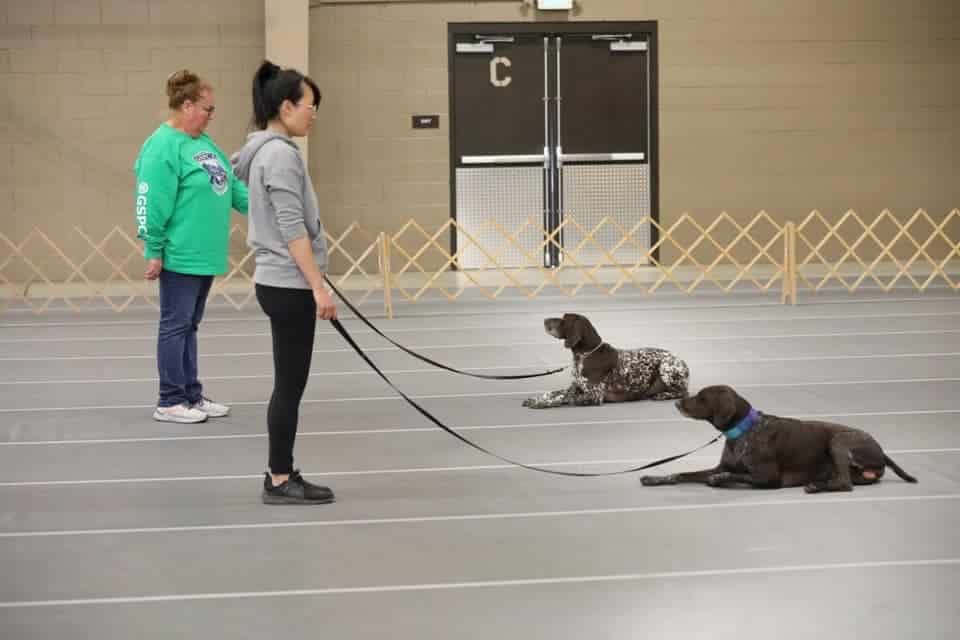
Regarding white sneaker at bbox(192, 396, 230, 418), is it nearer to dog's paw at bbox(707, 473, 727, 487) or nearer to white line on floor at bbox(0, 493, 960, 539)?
white line on floor at bbox(0, 493, 960, 539)

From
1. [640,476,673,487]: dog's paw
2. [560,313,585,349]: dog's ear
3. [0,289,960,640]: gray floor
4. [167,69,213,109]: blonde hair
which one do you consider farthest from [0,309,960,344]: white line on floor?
[640,476,673,487]: dog's paw

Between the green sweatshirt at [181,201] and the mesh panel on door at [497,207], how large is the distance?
8532mm

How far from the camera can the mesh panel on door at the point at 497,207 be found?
15.0 m

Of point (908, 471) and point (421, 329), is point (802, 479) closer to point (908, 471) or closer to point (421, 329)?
point (908, 471)

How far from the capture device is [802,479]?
493 centimetres

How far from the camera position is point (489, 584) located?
153 inches

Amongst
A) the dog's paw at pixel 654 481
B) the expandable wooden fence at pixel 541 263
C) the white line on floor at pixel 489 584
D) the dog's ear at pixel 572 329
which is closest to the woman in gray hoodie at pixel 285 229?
the white line on floor at pixel 489 584

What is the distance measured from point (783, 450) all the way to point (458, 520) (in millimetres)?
1105

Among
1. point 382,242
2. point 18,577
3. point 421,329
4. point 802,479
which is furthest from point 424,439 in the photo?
point 382,242

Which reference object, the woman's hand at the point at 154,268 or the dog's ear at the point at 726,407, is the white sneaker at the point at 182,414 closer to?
the woman's hand at the point at 154,268

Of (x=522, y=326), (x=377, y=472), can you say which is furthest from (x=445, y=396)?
(x=522, y=326)

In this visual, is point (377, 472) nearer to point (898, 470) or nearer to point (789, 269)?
point (898, 470)

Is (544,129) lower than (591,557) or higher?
higher

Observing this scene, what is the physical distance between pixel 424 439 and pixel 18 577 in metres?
2.30
